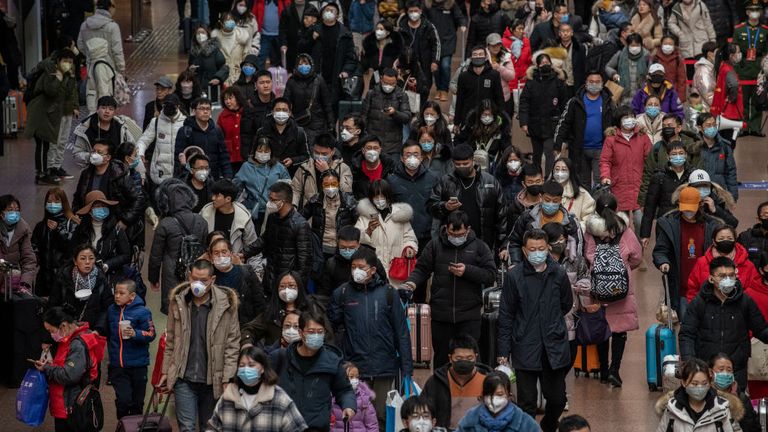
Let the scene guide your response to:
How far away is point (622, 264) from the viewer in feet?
51.5

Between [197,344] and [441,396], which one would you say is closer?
[441,396]

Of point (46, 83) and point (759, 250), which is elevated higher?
point (46, 83)

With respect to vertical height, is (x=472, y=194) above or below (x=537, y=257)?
above

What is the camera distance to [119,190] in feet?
57.6

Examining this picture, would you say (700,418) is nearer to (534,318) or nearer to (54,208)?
(534,318)

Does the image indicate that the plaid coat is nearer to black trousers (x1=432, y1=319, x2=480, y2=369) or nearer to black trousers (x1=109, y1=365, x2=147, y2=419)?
black trousers (x1=109, y1=365, x2=147, y2=419)

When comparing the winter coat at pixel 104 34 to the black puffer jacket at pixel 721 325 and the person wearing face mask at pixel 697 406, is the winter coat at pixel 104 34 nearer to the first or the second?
the black puffer jacket at pixel 721 325

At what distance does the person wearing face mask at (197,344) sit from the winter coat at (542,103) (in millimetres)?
8433

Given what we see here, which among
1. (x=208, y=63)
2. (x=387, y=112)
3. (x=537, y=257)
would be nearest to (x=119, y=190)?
(x=387, y=112)

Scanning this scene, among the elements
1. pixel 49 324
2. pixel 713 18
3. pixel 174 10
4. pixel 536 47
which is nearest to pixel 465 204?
pixel 49 324

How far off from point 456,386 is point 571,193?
4374 millimetres

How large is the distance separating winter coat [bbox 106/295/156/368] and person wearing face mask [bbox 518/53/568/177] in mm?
7804

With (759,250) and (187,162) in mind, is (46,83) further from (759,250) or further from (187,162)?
(759,250)

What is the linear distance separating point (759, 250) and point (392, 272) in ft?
10.1
